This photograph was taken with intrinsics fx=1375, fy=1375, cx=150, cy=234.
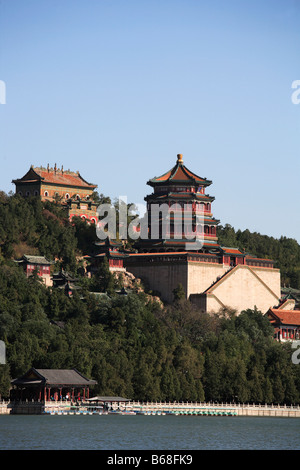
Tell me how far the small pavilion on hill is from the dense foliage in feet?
2.91

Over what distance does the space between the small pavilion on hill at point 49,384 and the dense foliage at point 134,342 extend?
2.91 feet

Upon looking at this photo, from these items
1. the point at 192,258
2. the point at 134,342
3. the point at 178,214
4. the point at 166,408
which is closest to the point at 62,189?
the point at 178,214

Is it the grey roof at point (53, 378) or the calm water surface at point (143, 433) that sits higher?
the grey roof at point (53, 378)

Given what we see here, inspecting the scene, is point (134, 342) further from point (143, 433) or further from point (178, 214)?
point (143, 433)

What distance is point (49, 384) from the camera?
3068 inches

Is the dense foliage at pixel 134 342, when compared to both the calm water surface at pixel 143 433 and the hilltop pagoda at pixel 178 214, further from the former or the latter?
the hilltop pagoda at pixel 178 214

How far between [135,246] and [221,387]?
19.6 m

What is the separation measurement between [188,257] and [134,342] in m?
12.5

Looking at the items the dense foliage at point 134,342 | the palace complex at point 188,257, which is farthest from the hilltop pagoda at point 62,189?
the dense foliage at point 134,342

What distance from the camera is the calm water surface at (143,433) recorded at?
6181 cm

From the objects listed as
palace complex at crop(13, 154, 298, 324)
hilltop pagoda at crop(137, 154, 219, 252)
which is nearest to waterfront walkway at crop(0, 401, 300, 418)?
palace complex at crop(13, 154, 298, 324)

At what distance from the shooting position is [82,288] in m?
93.4
